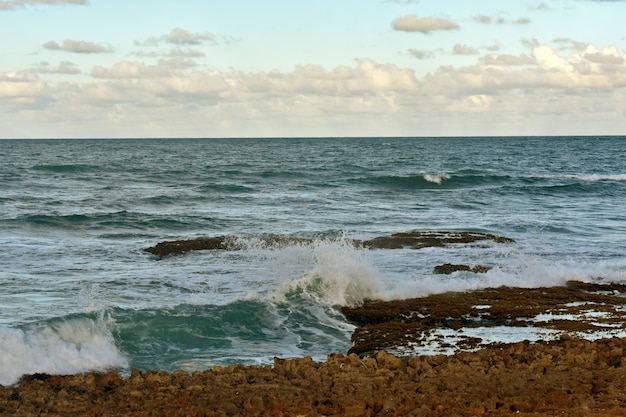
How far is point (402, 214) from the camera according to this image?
102 feet

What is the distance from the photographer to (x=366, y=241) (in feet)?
73.9

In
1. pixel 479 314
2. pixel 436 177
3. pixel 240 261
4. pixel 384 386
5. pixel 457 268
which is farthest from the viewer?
pixel 436 177

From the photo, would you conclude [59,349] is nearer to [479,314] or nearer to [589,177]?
[479,314]

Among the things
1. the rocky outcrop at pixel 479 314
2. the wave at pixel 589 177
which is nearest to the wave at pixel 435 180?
the wave at pixel 589 177

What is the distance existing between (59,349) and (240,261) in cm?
861

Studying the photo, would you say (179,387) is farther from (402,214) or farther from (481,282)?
(402,214)

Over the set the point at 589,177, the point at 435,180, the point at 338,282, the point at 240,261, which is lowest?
the point at 240,261

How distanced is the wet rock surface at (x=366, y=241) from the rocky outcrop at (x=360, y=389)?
37.2 feet

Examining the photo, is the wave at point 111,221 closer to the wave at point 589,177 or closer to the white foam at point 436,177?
the white foam at point 436,177

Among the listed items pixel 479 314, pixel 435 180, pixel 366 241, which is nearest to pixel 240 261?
pixel 366 241

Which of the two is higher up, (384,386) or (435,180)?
(435,180)

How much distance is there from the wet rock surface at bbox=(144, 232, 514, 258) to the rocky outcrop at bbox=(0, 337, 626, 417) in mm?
11324

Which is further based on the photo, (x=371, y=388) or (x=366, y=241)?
(x=366, y=241)

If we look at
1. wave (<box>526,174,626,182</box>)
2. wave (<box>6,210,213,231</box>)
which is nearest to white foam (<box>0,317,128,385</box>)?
wave (<box>6,210,213,231</box>)
